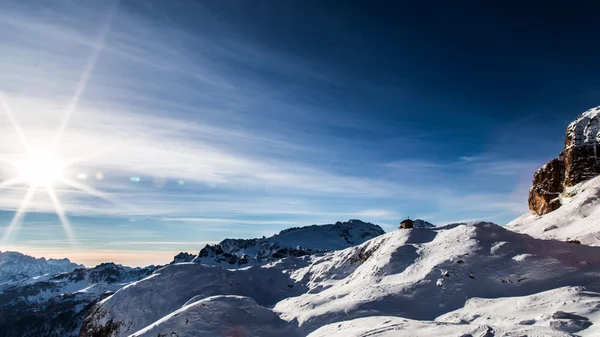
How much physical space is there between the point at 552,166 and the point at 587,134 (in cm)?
849

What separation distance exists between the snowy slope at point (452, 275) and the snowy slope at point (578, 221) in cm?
700

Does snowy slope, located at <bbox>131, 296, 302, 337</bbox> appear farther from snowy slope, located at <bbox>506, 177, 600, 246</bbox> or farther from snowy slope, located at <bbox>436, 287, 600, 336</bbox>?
snowy slope, located at <bbox>506, 177, 600, 246</bbox>

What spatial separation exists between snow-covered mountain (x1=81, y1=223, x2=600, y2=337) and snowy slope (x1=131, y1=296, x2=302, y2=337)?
0.10m

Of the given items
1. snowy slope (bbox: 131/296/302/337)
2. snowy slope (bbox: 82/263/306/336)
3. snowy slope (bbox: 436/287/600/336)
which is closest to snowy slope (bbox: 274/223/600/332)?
snowy slope (bbox: 436/287/600/336)

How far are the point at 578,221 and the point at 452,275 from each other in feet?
68.0

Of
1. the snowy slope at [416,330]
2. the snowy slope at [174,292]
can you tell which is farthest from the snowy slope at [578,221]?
the snowy slope at [174,292]

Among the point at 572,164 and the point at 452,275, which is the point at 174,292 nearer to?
the point at 452,275

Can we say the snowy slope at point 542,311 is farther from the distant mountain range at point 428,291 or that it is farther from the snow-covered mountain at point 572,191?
the snow-covered mountain at point 572,191

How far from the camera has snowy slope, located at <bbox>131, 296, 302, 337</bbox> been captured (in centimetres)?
2366

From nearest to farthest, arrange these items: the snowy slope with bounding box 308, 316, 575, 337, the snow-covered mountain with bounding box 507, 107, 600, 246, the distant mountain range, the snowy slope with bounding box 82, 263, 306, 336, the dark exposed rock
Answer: the snowy slope with bounding box 308, 316, 575, 337 → the distant mountain range → the snow-covered mountain with bounding box 507, 107, 600, 246 → the snowy slope with bounding box 82, 263, 306, 336 → the dark exposed rock

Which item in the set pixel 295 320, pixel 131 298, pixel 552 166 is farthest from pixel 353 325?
pixel 552 166

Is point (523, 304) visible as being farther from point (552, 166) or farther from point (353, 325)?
point (552, 166)

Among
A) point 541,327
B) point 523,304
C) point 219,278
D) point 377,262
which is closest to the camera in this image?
point 541,327

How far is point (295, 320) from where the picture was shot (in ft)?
87.0
